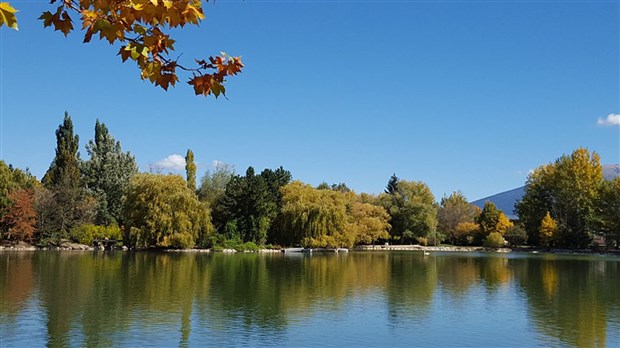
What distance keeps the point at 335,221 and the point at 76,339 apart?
3014cm

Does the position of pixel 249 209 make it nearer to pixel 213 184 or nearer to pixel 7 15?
pixel 213 184

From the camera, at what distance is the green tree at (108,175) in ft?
131

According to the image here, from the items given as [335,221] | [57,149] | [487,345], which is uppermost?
[57,149]

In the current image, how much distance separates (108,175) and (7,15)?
134 ft

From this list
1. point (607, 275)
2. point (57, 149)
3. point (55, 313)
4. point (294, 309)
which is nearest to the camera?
point (55, 313)

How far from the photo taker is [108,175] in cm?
4053

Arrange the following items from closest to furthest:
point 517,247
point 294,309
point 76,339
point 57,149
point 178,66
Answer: point 178,66 → point 76,339 → point 294,309 → point 57,149 → point 517,247

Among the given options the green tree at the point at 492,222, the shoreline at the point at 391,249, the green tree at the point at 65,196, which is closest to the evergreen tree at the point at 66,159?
the green tree at the point at 65,196

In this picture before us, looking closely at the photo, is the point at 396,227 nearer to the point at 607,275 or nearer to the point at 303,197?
the point at 303,197

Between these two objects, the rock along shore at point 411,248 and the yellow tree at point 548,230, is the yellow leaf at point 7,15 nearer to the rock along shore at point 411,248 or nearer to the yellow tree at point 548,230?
the rock along shore at point 411,248

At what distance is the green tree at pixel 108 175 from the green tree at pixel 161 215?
18.9ft

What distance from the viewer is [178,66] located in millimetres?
2453

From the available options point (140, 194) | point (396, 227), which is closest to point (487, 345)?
point (140, 194)

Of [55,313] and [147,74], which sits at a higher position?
[147,74]
